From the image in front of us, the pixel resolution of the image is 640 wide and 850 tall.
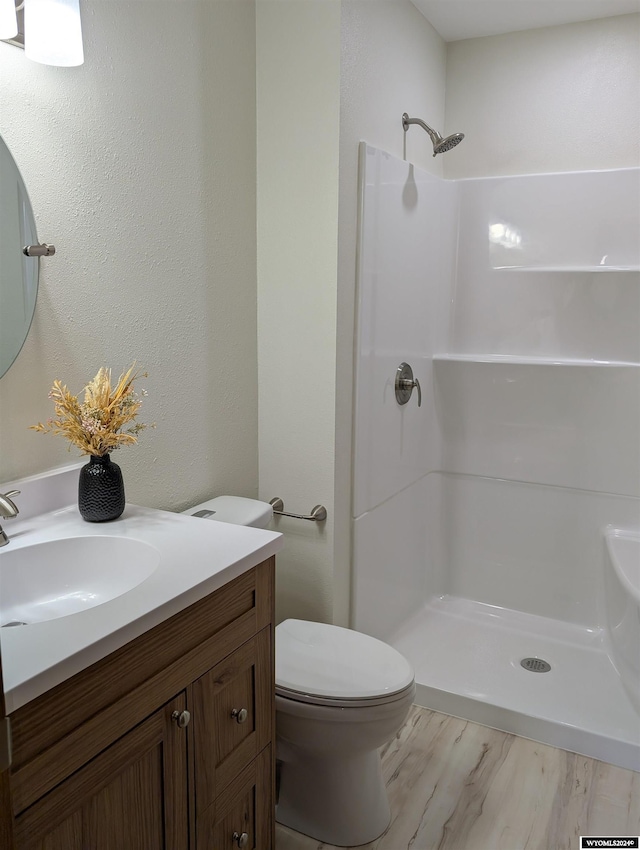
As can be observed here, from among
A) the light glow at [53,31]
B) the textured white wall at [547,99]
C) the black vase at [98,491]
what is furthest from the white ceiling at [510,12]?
the black vase at [98,491]

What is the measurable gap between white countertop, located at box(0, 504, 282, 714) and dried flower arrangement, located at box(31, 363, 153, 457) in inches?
7.0

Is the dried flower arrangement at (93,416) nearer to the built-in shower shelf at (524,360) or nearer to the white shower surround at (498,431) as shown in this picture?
the white shower surround at (498,431)

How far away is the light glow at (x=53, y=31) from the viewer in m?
1.34

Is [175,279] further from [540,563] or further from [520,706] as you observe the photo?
[540,563]

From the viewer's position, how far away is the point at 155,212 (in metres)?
1.75

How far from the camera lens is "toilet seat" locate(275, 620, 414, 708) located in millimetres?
1615

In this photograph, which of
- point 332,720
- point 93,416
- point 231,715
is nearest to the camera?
point 231,715

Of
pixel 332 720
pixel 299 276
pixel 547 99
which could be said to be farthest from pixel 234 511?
pixel 547 99

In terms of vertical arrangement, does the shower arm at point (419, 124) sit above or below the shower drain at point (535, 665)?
above

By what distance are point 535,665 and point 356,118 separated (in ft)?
6.45

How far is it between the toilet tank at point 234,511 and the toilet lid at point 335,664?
33 cm

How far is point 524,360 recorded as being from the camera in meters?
2.72

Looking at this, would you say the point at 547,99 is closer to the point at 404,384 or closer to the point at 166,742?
the point at 404,384

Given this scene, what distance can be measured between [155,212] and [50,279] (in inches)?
15.5
